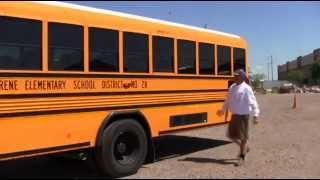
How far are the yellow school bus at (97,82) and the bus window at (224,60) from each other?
520 mm

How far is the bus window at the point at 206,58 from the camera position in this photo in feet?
37.6

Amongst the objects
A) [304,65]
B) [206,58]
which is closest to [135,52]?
[206,58]

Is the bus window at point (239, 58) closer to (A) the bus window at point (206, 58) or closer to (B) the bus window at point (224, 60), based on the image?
(B) the bus window at point (224, 60)

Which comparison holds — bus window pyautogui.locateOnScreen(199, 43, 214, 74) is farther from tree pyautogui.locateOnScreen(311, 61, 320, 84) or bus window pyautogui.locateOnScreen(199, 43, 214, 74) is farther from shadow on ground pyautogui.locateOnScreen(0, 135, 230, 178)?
tree pyautogui.locateOnScreen(311, 61, 320, 84)

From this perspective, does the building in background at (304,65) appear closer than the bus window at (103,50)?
No

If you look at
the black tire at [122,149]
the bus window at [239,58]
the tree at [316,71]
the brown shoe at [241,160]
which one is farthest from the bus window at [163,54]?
the tree at [316,71]

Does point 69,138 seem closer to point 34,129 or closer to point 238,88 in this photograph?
point 34,129

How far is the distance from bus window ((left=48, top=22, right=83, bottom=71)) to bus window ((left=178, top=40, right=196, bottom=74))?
272 cm

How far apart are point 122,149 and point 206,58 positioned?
3.22m

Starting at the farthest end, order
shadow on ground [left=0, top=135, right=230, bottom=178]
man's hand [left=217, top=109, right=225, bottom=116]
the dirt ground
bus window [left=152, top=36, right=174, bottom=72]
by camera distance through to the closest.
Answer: man's hand [left=217, top=109, right=225, bottom=116] < bus window [left=152, top=36, right=174, bottom=72] < shadow on ground [left=0, top=135, right=230, bottom=178] < the dirt ground

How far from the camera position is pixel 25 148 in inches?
301

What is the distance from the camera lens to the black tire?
8805 mm

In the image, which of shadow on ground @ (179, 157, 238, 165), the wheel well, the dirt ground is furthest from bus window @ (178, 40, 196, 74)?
shadow on ground @ (179, 157, 238, 165)

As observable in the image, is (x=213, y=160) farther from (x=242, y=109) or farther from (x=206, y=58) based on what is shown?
(x=206, y=58)
